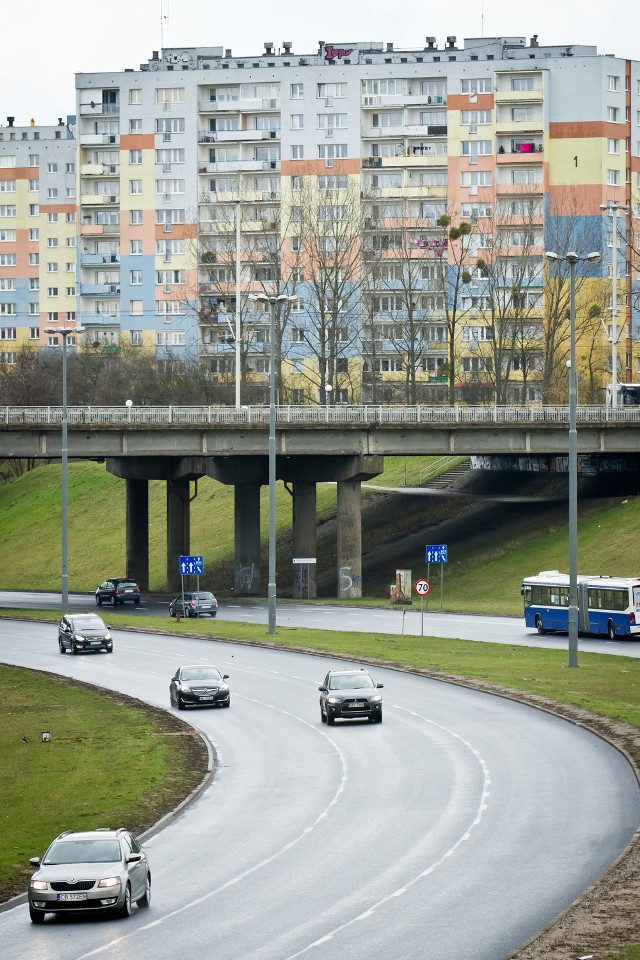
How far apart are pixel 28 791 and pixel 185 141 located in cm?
11441

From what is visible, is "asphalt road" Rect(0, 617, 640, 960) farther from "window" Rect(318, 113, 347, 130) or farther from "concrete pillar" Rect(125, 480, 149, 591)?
"window" Rect(318, 113, 347, 130)

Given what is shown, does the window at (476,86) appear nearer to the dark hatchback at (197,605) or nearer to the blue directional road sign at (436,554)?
the dark hatchback at (197,605)

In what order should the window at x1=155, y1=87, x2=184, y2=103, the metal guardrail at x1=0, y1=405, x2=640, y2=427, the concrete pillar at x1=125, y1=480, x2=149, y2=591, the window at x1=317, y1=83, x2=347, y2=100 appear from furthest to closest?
the window at x1=155, y1=87, x2=184, y2=103 < the window at x1=317, y1=83, x2=347, y2=100 < the concrete pillar at x1=125, y1=480, x2=149, y2=591 < the metal guardrail at x1=0, y1=405, x2=640, y2=427

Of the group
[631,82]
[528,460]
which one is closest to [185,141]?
[631,82]

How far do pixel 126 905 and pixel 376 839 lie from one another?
226 inches

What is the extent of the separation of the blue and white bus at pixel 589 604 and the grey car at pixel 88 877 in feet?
130

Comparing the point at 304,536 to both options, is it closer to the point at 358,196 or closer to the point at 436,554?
the point at 436,554

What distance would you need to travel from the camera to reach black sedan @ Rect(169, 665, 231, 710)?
4231cm

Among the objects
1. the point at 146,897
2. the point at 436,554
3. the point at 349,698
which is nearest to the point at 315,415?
the point at 436,554

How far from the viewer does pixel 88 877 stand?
20.8 m

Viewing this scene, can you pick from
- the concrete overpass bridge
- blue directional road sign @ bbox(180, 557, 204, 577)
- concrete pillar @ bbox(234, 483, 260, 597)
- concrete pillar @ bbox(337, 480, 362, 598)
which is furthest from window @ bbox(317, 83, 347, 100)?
blue directional road sign @ bbox(180, 557, 204, 577)

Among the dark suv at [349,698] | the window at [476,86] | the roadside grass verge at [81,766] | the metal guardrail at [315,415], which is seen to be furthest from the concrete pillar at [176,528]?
the window at [476,86]

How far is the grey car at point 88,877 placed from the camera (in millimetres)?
20703

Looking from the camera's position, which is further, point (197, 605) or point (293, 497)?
point (293, 497)
